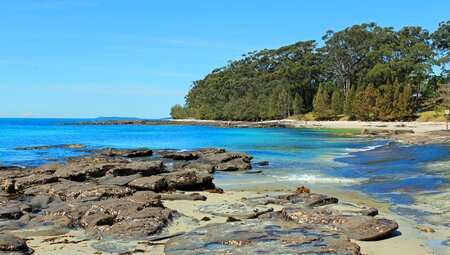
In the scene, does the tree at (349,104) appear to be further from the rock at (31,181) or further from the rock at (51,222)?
the rock at (51,222)

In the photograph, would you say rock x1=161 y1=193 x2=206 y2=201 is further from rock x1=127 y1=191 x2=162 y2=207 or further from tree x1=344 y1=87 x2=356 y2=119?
tree x1=344 y1=87 x2=356 y2=119

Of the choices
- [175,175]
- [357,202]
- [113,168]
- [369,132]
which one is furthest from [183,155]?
[369,132]

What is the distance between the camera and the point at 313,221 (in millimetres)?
10820

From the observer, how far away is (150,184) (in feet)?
54.8

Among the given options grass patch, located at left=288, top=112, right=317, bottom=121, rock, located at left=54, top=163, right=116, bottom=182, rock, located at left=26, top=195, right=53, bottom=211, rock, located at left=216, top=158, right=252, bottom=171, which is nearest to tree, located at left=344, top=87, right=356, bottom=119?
grass patch, located at left=288, top=112, right=317, bottom=121

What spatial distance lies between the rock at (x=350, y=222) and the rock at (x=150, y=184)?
6683 millimetres

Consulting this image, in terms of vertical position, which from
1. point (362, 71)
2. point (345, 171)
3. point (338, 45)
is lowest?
point (345, 171)

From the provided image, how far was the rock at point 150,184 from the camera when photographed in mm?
16719

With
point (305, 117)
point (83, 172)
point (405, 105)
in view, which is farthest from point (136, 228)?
point (305, 117)

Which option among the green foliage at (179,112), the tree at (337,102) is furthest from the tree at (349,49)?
the green foliage at (179,112)

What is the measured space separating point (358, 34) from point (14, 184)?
341 feet

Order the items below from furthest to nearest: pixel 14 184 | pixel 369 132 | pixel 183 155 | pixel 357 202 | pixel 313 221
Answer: pixel 369 132, pixel 183 155, pixel 14 184, pixel 357 202, pixel 313 221

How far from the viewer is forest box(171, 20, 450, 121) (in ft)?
296

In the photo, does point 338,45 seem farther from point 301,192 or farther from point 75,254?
point 75,254
